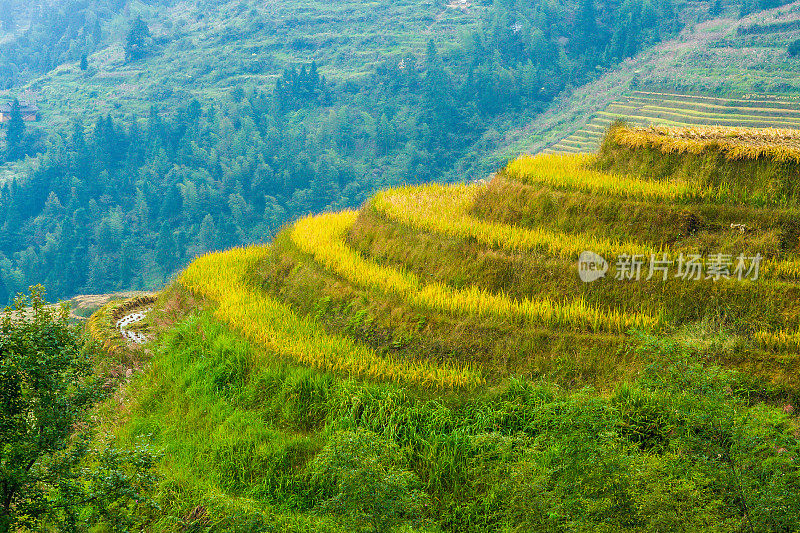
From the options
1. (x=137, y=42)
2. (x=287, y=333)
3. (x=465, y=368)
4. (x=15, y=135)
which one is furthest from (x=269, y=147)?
(x=465, y=368)

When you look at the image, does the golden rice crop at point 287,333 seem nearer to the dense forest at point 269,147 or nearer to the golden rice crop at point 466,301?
the golden rice crop at point 466,301

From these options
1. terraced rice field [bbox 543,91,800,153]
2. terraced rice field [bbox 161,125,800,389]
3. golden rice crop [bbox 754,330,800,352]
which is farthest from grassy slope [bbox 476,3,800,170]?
golden rice crop [bbox 754,330,800,352]

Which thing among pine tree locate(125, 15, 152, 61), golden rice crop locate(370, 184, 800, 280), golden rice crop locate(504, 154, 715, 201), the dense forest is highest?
pine tree locate(125, 15, 152, 61)

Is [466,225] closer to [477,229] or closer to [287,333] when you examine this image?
[477,229]

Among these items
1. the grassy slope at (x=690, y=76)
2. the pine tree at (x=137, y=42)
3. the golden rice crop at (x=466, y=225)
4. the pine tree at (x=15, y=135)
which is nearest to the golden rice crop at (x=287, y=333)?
the golden rice crop at (x=466, y=225)

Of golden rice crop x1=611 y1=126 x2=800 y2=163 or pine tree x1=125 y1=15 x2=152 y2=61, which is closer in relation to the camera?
golden rice crop x1=611 y1=126 x2=800 y2=163

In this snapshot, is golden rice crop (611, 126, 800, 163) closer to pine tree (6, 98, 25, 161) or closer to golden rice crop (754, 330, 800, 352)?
golden rice crop (754, 330, 800, 352)
